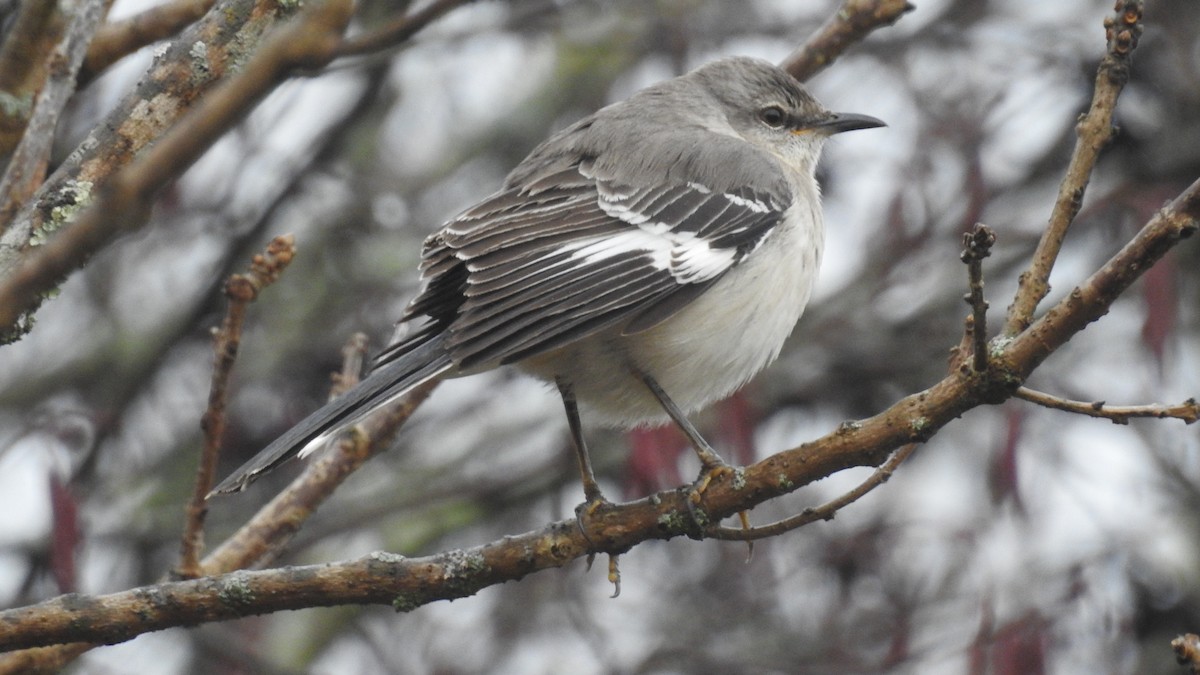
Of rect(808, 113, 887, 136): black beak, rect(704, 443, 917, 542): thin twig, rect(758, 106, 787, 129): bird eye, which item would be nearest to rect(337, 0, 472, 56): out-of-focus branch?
rect(704, 443, 917, 542): thin twig

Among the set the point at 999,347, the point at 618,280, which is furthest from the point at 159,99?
the point at 999,347

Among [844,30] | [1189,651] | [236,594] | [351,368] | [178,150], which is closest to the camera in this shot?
[178,150]

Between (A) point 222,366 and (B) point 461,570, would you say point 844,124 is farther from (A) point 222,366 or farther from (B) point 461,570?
(A) point 222,366

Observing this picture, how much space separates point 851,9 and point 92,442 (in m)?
3.56

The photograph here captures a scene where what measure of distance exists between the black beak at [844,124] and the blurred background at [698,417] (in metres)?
1.43

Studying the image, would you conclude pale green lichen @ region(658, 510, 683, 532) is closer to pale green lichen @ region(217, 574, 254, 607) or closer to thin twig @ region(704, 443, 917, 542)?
thin twig @ region(704, 443, 917, 542)

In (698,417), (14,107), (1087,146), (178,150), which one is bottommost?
(698,417)

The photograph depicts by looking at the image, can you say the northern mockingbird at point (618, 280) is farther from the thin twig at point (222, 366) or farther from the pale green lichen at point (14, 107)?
the pale green lichen at point (14, 107)

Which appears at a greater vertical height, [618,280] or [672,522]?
[618,280]

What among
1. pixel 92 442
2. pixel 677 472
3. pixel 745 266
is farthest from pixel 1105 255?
pixel 92 442

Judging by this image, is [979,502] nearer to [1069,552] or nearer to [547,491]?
[1069,552]

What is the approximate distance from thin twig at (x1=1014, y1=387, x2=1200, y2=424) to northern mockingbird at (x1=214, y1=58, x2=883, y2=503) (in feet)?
3.28

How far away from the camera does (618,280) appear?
397cm

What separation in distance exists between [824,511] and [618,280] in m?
1.20
